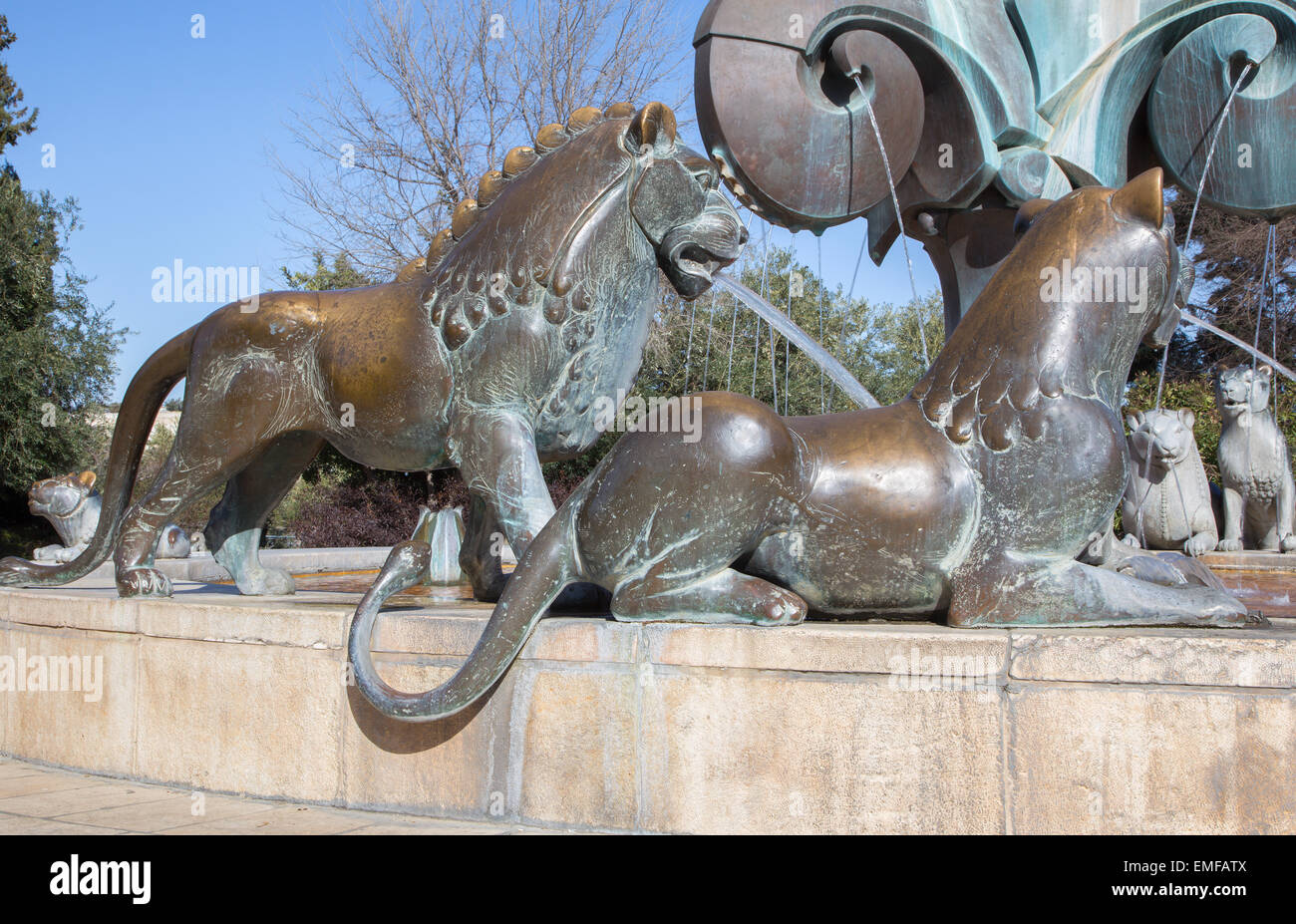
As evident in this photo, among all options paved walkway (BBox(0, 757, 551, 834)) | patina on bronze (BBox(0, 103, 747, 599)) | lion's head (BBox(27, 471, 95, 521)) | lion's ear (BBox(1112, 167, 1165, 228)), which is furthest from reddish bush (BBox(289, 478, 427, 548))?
lion's ear (BBox(1112, 167, 1165, 228))

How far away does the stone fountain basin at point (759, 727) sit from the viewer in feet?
9.08

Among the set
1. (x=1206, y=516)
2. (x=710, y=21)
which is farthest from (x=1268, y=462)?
(x=710, y=21)

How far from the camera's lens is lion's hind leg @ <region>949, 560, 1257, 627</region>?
315 centimetres

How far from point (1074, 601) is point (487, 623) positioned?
66.7 inches

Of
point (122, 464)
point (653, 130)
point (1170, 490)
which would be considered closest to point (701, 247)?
point (653, 130)

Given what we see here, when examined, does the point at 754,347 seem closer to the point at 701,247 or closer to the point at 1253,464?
the point at 1253,464

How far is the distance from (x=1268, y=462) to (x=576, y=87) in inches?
650

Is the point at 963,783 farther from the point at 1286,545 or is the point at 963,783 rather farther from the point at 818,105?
the point at 1286,545

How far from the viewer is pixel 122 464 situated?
4.71 meters

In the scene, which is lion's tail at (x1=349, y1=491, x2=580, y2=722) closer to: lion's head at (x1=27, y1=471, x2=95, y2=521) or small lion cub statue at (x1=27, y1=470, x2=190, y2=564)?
small lion cub statue at (x1=27, y1=470, x2=190, y2=564)

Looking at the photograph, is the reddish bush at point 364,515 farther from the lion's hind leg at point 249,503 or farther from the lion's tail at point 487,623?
the lion's tail at point 487,623

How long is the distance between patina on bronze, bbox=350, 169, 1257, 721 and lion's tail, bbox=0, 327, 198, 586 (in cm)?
188

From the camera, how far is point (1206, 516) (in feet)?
27.3

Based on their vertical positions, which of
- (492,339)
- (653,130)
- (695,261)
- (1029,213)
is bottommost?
(492,339)
